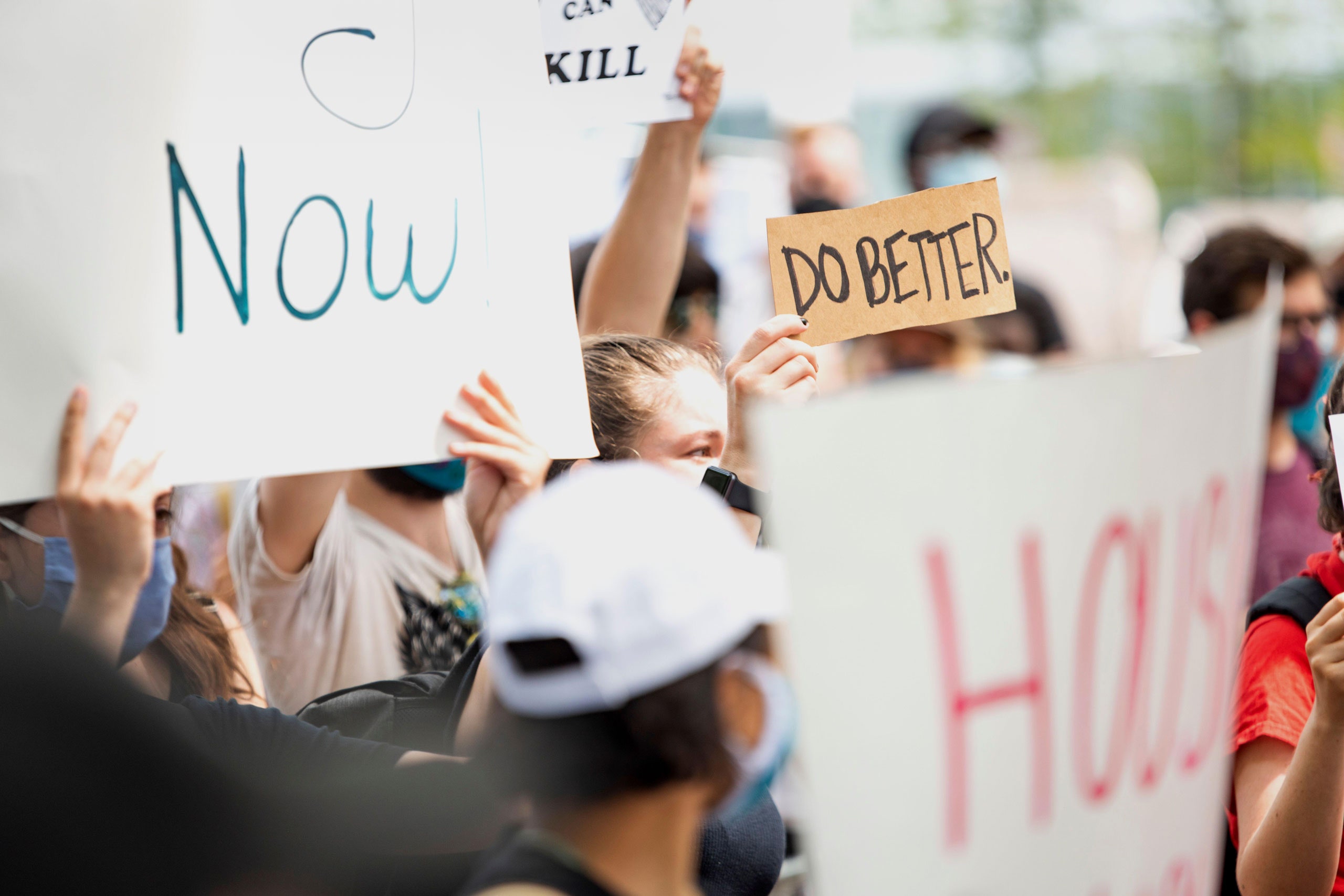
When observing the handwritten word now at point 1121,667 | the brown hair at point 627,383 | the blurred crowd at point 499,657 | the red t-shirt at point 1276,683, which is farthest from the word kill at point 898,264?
the handwritten word now at point 1121,667

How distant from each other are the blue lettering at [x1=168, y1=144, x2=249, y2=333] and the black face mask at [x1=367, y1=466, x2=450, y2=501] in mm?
791

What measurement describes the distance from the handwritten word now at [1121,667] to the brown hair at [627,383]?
34.6 inches

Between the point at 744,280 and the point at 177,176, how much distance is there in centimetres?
348

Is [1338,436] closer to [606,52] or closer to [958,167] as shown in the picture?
[606,52]

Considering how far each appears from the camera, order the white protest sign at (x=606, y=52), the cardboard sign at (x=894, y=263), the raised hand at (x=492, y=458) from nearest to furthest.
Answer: the raised hand at (x=492, y=458) → the cardboard sign at (x=894, y=263) → the white protest sign at (x=606, y=52)

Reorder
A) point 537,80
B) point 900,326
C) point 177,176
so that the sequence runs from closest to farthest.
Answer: point 177,176 < point 537,80 < point 900,326

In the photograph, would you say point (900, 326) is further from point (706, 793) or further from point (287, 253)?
point (706, 793)

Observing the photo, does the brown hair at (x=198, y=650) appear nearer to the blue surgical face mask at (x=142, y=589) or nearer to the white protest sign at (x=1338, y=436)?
the blue surgical face mask at (x=142, y=589)

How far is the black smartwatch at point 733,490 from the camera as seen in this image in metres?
1.79

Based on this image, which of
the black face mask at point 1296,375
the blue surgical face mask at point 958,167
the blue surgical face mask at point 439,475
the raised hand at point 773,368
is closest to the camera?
the raised hand at point 773,368

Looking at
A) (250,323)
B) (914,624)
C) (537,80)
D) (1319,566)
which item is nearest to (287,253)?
(250,323)

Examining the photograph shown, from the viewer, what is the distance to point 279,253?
1.66m

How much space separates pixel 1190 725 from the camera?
1.24 meters

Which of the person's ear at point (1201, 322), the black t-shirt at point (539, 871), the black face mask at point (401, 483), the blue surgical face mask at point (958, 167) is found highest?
the blue surgical face mask at point (958, 167)
